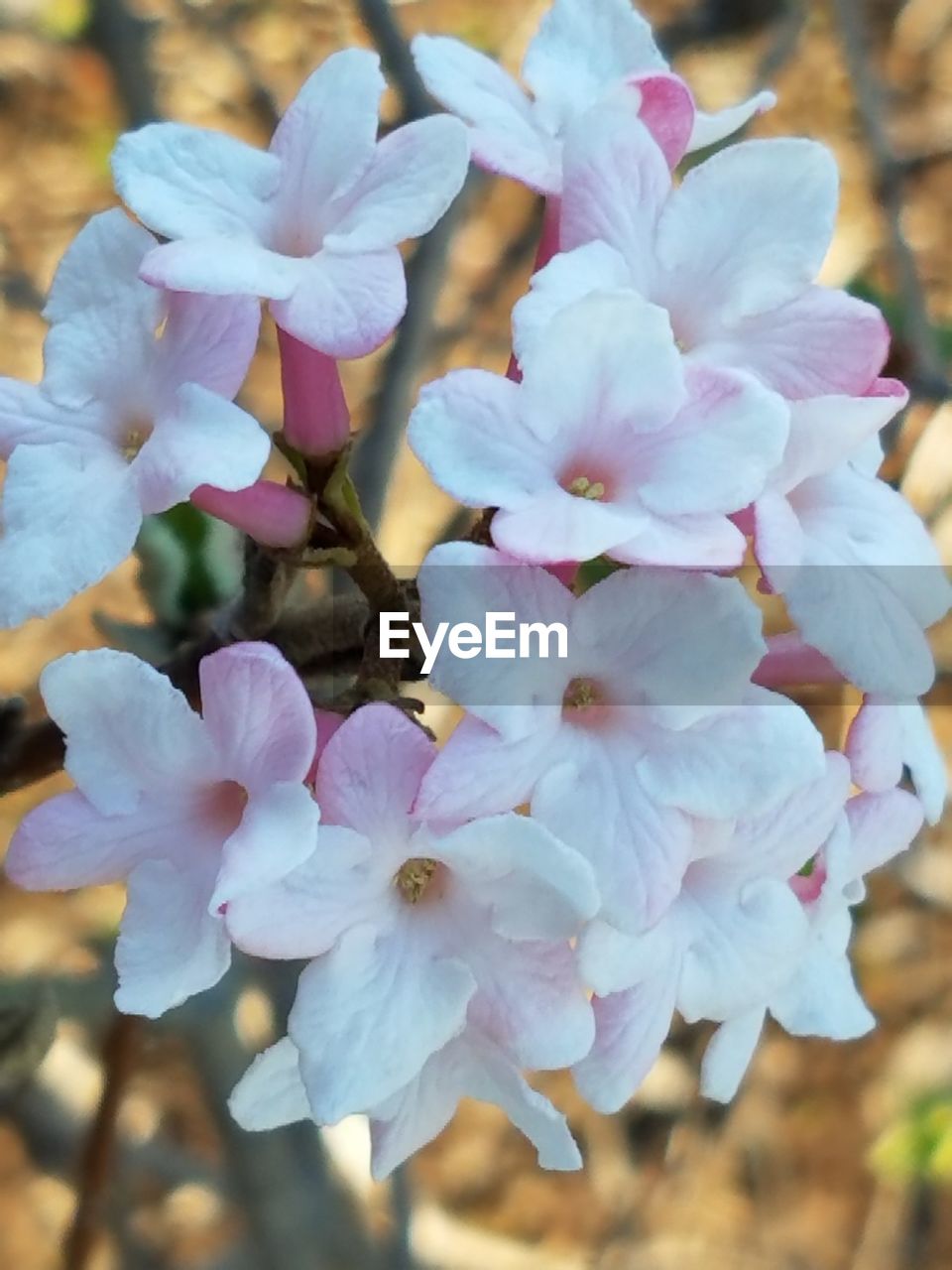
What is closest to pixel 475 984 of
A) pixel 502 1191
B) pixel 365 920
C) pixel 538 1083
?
pixel 365 920

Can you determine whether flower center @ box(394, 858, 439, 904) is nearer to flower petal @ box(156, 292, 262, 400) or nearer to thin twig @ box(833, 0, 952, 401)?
flower petal @ box(156, 292, 262, 400)

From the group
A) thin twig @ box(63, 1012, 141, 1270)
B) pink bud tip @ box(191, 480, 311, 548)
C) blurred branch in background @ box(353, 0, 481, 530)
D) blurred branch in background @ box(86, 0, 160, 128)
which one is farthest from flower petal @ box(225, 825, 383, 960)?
blurred branch in background @ box(86, 0, 160, 128)

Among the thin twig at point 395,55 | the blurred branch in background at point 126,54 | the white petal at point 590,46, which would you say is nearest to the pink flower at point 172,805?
the white petal at point 590,46

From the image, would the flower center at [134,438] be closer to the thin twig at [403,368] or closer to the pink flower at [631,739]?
the pink flower at [631,739]

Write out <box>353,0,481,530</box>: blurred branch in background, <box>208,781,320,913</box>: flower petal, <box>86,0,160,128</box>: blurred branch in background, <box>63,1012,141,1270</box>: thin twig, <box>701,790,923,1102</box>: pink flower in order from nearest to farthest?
<box>208,781,320,913</box>: flower petal < <box>701,790,923,1102</box>: pink flower < <box>63,1012,141,1270</box>: thin twig < <box>353,0,481,530</box>: blurred branch in background < <box>86,0,160,128</box>: blurred branch in background

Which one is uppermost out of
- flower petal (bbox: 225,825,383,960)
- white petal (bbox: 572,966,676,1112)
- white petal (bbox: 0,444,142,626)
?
white petal (bbox: 0,444,142,626)

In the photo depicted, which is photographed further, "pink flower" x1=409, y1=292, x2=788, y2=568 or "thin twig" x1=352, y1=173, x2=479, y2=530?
"thin twig" x1=352, y1=173, x2=479, y2=530

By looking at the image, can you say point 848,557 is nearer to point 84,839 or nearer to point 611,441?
point 611,441
